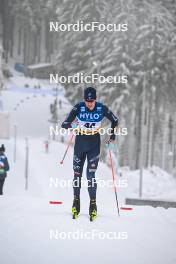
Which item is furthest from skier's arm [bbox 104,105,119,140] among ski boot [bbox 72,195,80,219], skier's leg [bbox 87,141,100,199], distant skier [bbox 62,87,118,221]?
ski boot [bbox 72,195,80,219]

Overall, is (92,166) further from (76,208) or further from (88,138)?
(76,208)

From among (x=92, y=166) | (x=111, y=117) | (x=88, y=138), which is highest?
(x=111, y=117)

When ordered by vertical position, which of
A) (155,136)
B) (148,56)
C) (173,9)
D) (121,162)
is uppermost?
(173,9)

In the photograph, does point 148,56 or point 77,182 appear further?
point 148,56

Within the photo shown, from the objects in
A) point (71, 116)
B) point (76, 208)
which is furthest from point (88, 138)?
point (76, 208)

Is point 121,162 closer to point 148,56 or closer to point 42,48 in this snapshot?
point 148,56

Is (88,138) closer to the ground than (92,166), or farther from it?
farther from it

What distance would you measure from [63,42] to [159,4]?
342 inches

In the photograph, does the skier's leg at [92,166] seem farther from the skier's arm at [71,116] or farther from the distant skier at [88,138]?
the skier's arm at [71,116]

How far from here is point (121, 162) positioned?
1296 inches

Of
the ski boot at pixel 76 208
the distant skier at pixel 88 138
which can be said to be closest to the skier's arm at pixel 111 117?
the distant skier at pixel 88 138

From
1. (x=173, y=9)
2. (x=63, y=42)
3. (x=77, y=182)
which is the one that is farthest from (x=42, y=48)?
(x=77, y=182)

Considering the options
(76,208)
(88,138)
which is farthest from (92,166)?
(76,208)

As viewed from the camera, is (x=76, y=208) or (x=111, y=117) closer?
(x=76, y=208)
